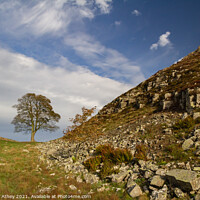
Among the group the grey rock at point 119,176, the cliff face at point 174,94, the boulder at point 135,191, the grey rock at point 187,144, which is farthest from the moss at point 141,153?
the cliff face at point 174,94

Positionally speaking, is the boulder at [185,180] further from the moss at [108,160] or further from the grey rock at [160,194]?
the moss at [108,160]

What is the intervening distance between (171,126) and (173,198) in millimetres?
8593

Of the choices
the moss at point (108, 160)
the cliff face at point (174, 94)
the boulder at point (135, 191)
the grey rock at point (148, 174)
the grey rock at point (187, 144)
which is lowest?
the boulder at point (135, 191)

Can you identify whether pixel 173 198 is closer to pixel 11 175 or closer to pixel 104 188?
pixel 104 188

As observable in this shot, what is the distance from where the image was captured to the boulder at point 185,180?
20.0ft

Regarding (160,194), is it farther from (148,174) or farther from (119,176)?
(119,176)

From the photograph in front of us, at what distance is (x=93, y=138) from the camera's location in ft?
61.1

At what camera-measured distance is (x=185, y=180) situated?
620 cm

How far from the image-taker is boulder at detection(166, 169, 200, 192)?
20.0 ft

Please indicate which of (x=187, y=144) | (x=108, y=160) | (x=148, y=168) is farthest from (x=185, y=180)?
(x=108, y=160)

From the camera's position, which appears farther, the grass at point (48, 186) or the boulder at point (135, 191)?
the grass at point (48, 186)

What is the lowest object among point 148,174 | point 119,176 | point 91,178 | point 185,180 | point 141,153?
point 91,178

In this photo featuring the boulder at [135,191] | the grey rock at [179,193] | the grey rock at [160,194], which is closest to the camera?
the grey rock at [179,193]

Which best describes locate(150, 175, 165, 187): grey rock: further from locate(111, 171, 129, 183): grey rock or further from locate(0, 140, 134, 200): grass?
locate(111, 171, 129, 183): grey rock
